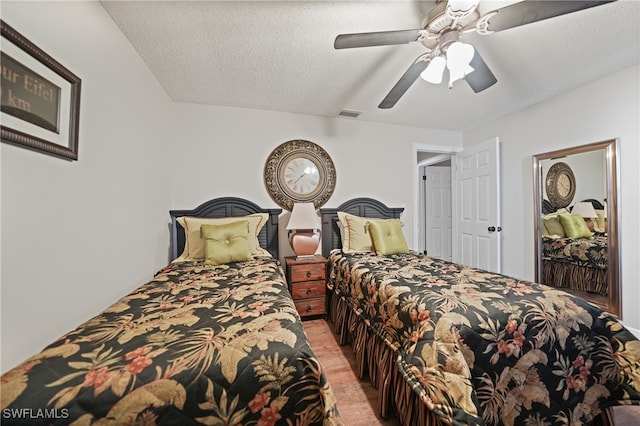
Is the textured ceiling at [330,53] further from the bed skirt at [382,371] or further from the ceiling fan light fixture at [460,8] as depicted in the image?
the bed skirt at [382,371]

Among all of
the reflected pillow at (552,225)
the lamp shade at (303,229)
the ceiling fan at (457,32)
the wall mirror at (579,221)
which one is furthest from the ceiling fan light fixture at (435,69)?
the reflected pillow at (552,225)

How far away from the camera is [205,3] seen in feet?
4.74

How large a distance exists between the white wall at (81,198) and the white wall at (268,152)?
586 mm

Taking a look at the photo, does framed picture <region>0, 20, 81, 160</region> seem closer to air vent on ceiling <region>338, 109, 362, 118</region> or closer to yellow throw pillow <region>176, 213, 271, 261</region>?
yellow throw pillow <region>176, 213, 271, 261</region>

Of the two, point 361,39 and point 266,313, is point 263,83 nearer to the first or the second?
point 361,39

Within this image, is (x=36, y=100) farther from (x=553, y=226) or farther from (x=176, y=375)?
(x=553, y=226)

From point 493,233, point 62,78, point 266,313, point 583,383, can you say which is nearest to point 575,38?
point 493,233

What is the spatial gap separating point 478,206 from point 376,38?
289cm

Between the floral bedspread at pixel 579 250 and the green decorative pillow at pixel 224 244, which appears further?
the floral bedspread at pixel 579 250

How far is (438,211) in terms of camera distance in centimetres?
517

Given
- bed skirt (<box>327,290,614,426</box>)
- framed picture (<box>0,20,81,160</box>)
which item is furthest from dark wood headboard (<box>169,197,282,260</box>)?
framed picture (<box>0,20,81,160</box>)

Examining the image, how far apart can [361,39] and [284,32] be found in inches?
25.1

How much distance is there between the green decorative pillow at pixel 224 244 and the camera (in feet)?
6.97

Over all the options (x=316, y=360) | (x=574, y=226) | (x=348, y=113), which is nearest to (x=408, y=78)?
(x=348, y=113)
